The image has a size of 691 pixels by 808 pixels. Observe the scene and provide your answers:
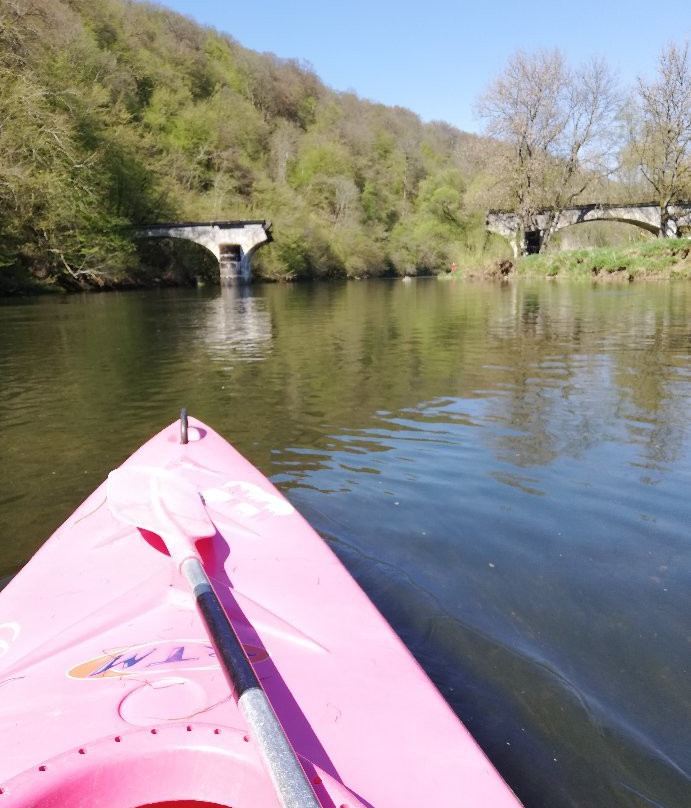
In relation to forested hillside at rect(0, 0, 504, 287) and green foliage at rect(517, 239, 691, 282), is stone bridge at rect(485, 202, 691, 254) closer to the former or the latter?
forested hillside at rect(0, 0, 504, 287)

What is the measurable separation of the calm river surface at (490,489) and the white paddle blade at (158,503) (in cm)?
94

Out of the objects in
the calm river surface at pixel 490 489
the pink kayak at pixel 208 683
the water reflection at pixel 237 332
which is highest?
the water reflection at pixel 237 332

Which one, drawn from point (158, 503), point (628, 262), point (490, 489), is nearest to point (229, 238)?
point (628, 262)

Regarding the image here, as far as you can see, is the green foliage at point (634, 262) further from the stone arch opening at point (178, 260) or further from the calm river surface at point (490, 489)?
the stone arch opening at point (178, 260)

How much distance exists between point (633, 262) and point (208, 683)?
28.4 metres

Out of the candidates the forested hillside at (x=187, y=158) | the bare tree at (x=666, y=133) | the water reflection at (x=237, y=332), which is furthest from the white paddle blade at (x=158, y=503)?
the bare tree at (x=666, y=133)

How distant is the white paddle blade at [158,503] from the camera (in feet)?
7.57

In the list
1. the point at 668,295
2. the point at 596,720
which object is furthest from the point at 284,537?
the point at 668,295

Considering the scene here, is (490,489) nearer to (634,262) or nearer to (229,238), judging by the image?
(634,262)

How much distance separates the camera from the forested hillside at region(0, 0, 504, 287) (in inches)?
899

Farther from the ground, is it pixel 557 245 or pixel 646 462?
pixel 557 245

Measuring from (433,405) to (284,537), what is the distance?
3.99 meters

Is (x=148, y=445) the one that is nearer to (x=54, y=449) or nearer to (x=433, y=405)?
(x=54, y=449)

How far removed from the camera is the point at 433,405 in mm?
6250
